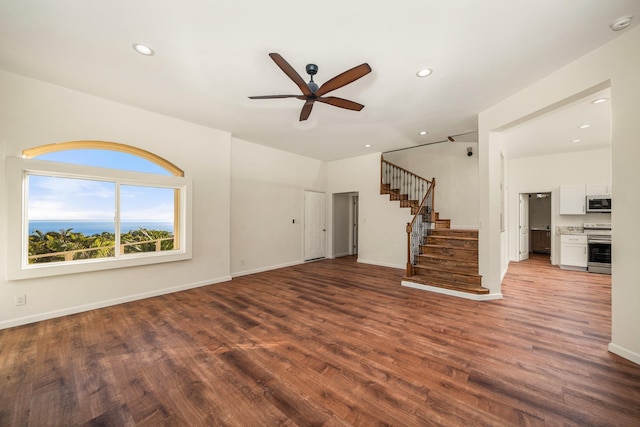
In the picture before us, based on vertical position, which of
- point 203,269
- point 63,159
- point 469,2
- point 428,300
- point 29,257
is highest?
point 469,2

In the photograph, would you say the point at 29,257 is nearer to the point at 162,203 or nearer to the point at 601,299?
the point at 162,203

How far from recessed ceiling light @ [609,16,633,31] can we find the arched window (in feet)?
18.8

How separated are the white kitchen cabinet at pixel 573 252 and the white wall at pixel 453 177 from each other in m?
2.02

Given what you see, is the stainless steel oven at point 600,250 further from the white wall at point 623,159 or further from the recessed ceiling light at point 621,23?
the recessed ceiling light at point 621,23

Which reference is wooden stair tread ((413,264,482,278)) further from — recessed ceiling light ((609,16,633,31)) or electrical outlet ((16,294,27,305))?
electrical outlet ((16,294,27,305))

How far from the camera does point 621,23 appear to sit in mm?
2195

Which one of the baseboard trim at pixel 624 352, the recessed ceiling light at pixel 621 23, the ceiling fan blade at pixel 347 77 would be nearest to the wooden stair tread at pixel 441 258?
the baseboard trim at pixel 624 352

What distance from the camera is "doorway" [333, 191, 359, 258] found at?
8234 mm

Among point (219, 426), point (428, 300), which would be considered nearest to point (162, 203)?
point (219, 426)

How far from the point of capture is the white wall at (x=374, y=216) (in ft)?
21.1

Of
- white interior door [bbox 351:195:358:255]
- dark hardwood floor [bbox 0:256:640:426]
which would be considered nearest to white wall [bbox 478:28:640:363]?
dark hardwood floor [bbox 0:256:640:426]

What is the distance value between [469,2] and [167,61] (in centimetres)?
309

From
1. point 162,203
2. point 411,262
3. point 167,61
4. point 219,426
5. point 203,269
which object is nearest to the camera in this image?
point 219,426

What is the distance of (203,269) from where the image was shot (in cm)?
480
